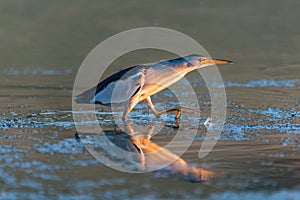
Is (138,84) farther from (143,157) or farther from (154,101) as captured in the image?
(143,157)

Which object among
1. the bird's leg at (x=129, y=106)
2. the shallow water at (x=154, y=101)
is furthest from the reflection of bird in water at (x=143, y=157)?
the bird's leg at (x=129, y=106)

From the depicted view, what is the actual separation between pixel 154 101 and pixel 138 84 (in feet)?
4.14

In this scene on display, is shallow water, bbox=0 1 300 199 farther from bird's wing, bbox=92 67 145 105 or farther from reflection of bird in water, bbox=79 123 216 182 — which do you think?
bird's wing, bbox=92 67 145 105

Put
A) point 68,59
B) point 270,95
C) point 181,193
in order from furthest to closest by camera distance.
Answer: point 68,59, point 270,95, point 181,193

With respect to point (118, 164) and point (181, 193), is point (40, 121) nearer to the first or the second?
point (118, 164)

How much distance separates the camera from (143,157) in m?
5.12

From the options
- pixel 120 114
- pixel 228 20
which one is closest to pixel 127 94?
pixel 120 114

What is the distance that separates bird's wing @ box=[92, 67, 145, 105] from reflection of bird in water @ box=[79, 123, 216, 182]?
531 millimetres

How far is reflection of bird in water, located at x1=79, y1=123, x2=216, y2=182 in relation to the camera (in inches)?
182

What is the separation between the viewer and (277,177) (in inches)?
176

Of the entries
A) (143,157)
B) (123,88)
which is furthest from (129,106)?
(143,157)

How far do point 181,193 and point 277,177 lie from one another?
78 centimetres

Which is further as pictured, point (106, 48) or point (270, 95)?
point (106, 48)

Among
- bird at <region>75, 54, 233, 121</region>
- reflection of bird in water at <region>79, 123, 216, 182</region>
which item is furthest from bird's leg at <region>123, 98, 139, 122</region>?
reflection of bird in water at <region>79, 123, 216, 182</region>
